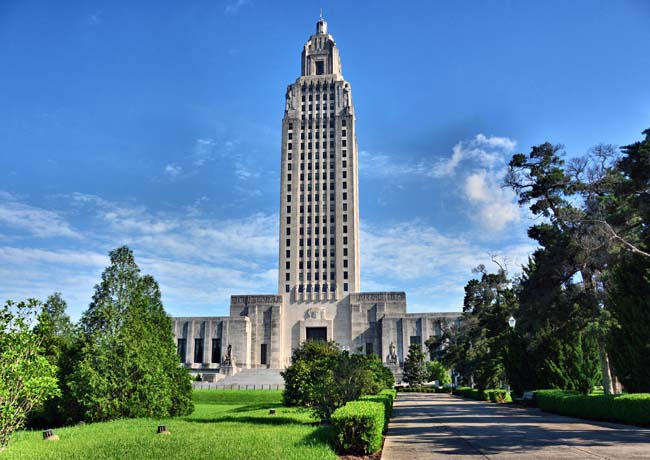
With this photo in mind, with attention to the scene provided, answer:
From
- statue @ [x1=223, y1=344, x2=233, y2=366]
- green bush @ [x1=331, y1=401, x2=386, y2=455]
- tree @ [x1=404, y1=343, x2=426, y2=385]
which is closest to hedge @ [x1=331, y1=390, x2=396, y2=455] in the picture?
green bush @ [x1=331, y1=401, x2=386, y2=455]

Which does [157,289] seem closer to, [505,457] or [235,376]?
[505,457]

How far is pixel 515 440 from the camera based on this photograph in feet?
40.7

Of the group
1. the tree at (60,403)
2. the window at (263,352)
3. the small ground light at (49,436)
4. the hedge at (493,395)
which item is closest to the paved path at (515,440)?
the small ground light at (49,436)

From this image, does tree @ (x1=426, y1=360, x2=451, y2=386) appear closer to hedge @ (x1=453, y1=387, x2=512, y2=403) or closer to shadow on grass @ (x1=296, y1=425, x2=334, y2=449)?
hedge @ (x1=453, y1=387, x2=512, y2=403)

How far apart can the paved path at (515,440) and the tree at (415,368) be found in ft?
143

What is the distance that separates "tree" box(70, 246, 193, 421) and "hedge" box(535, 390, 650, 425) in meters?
15.1

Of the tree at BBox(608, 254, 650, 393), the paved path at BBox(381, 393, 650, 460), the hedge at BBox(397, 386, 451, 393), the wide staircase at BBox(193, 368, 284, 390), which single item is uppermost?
the tree at BBox(608, 254, 650, 393)

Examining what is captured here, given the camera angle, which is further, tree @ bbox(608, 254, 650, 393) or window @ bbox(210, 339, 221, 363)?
window @ bbox(210, 339, 221, 363)

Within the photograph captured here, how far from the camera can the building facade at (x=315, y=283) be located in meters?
72.4

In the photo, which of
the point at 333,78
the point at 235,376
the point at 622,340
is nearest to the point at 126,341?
the point at 622,340

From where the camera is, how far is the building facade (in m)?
72.4

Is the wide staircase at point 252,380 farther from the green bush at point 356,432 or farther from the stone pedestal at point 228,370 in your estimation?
the green bush at point 356,432

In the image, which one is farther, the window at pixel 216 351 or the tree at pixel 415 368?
the window at pixel 216 351

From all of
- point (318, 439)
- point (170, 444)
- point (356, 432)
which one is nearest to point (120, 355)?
point (170, 444)
